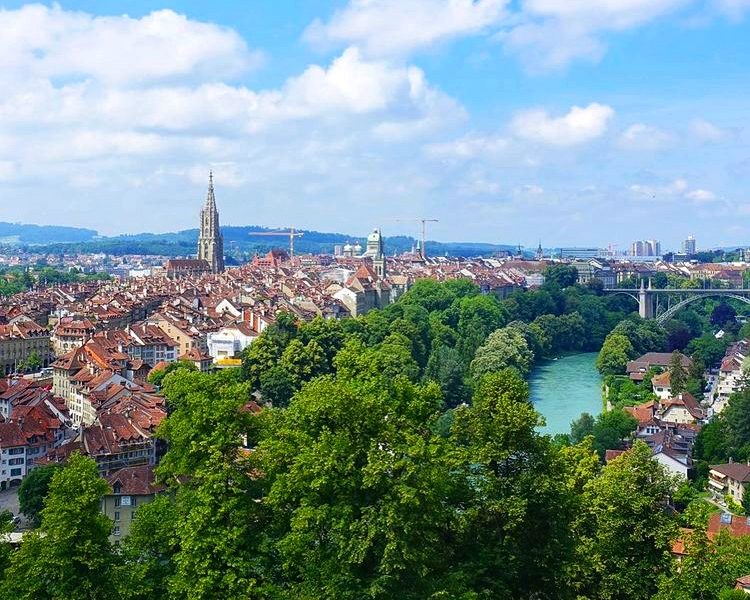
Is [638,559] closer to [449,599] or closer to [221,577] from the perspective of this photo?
[449,599]

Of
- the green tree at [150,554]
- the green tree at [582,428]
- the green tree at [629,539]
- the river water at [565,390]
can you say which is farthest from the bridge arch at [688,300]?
the green tree at [150,554]

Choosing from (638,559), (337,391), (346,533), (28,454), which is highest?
(337,391)

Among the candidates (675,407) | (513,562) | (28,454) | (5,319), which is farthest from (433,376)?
(513,562)

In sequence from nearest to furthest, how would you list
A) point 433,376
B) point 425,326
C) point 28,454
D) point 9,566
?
point 9,566 < point 28,454 < point 433,376 < point 425,326

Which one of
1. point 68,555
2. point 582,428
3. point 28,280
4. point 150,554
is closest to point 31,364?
point 582,428

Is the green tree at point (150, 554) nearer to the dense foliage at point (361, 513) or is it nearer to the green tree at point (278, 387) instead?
the dense foliage at point (361, 513)

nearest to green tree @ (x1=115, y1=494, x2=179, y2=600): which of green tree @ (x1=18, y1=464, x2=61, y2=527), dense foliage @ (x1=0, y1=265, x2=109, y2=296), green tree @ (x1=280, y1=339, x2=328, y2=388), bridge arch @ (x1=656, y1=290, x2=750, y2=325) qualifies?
green tree @ (x1=18, y1=464, x2=61, y2=527)
